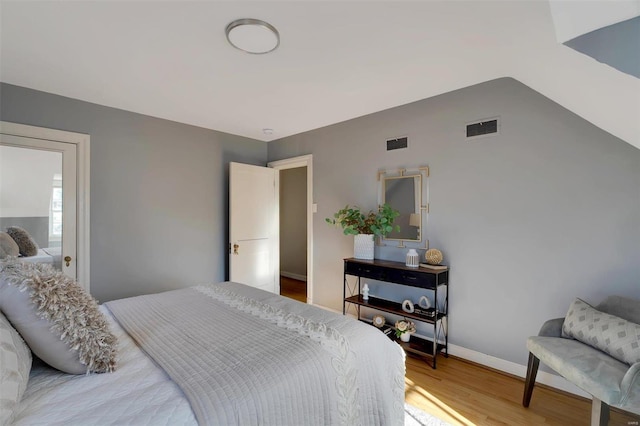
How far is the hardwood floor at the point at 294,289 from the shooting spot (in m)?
4.70

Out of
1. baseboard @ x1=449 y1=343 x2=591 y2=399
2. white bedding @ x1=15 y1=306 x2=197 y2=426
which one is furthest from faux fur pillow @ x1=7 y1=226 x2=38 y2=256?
baseboard @ x1=449 y1=343 x2=591 y2=399

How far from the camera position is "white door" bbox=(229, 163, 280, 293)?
3760 millimetres

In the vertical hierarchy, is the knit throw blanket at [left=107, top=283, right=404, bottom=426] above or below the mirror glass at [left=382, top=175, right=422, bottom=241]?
below

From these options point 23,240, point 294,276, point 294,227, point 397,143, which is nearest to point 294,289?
point 294,276

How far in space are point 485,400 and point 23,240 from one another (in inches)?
154

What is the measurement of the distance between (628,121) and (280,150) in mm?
3550

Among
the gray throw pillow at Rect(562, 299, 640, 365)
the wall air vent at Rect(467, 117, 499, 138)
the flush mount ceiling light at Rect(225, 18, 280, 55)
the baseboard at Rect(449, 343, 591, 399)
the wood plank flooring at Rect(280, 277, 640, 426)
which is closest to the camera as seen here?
the gray throw pillow at Rect(562, 299, 640, 365)

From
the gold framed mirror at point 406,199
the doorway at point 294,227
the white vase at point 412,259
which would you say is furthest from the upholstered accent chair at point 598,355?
the doorway at point 294,227

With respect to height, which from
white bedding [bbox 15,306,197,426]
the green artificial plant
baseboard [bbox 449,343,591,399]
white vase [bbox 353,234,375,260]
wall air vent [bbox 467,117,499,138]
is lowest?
baseboard [bbox 449,343,591,399]

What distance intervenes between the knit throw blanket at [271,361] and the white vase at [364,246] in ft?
4.49

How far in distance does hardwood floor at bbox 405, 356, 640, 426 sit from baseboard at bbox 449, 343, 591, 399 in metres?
0.04

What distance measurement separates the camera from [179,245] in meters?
3.47

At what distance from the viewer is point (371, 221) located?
3033 mm

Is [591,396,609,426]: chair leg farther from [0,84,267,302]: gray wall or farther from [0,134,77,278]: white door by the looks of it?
[0,134,77,278]: white door
